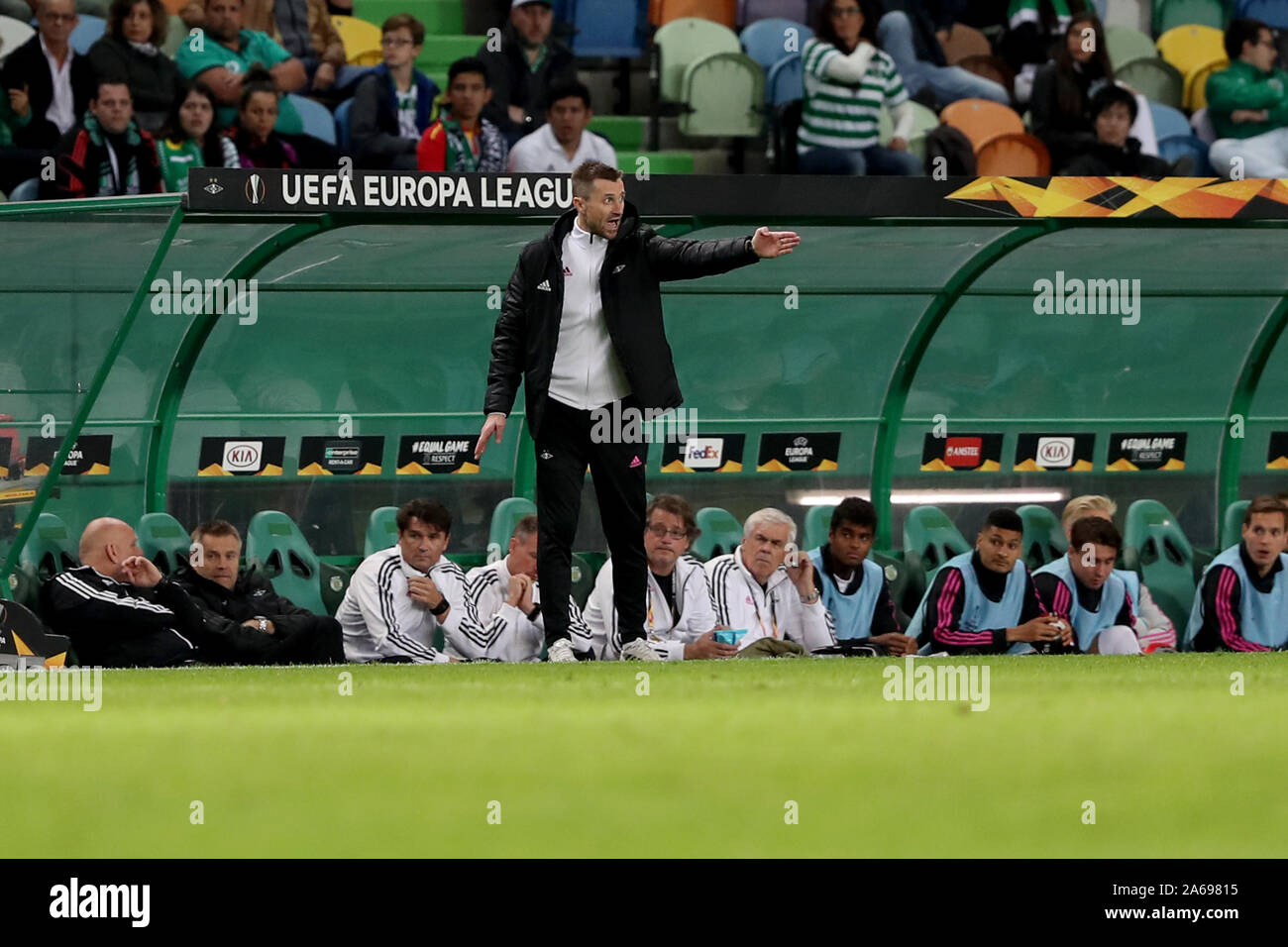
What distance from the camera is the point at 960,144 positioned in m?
11.0

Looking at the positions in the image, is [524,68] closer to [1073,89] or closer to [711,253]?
[1073,89]

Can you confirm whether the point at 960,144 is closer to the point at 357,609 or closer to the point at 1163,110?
the point at 1163,110

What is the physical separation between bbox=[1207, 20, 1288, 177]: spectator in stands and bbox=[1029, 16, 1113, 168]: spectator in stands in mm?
1416

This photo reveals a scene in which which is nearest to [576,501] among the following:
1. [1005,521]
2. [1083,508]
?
[1005,521]

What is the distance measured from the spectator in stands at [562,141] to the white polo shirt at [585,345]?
368cm

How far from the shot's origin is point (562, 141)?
9625 mm

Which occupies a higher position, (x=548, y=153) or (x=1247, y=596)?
(x=548, y=153)

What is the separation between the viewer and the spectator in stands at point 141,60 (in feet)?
Answer: 30.9

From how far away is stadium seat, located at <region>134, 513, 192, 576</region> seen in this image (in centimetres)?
799

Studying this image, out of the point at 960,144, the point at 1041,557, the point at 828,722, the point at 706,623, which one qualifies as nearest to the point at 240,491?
the point at 706,623

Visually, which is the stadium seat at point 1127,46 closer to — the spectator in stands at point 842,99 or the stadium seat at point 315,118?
the spectator in stands at point 842,99

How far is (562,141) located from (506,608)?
10.1ft

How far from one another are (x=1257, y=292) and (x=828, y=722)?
18.9 feet

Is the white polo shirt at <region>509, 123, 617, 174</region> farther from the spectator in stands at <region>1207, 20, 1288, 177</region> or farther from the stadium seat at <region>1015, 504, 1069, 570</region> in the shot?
the spectator in stands at <region>1207, 20, 1288, 177</region>
